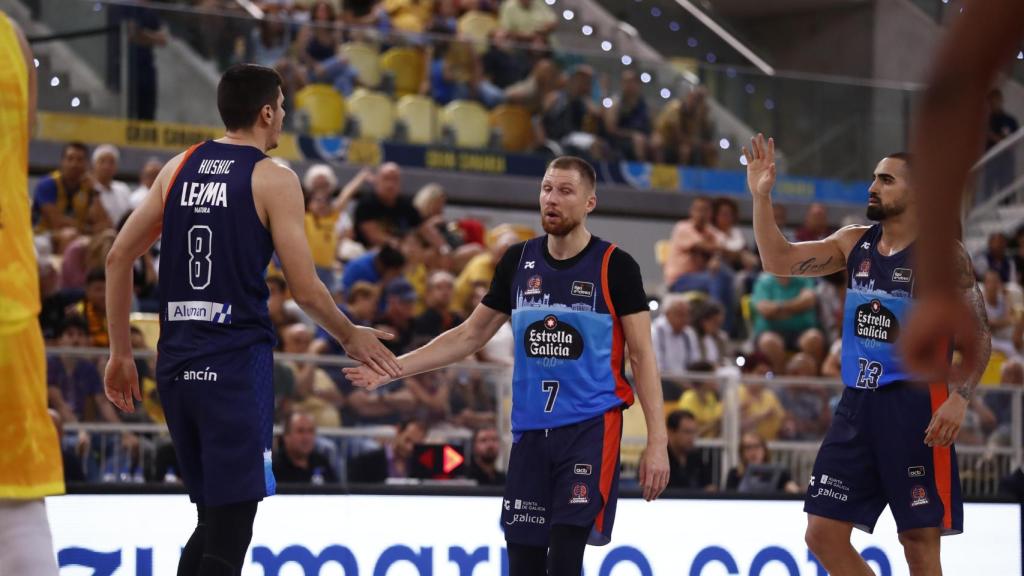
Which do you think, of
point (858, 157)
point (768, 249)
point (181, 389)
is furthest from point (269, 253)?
point (858, 157)

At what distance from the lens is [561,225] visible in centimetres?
594

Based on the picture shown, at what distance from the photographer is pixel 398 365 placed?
5.63m

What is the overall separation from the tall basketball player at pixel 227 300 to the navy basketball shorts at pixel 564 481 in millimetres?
1159

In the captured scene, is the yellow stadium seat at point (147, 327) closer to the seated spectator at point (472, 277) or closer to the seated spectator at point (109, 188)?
the seated spectator at point (109, 188)

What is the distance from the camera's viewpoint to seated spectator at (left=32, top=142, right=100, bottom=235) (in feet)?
38.0

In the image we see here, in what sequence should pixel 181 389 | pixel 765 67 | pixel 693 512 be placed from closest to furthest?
pixel 181 389
pixel 693 512
pixel 765 67

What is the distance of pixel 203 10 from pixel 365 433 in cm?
684

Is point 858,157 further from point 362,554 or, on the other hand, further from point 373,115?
point 362,554

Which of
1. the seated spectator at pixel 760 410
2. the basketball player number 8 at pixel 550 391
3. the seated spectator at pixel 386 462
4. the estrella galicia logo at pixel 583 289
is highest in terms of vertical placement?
the estrella galicia logo at pixel 583 289

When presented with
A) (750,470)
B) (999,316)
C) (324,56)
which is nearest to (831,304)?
(999,316)

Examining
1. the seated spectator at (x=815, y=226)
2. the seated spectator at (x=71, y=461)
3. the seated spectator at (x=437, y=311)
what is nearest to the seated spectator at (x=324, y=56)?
the seated spectator at (x=437, y=311)

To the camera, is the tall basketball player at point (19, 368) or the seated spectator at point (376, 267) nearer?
the tall basketball player at point (19, 368)

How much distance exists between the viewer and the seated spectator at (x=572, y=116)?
16.8 m

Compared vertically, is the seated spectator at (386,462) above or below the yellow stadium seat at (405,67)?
below
